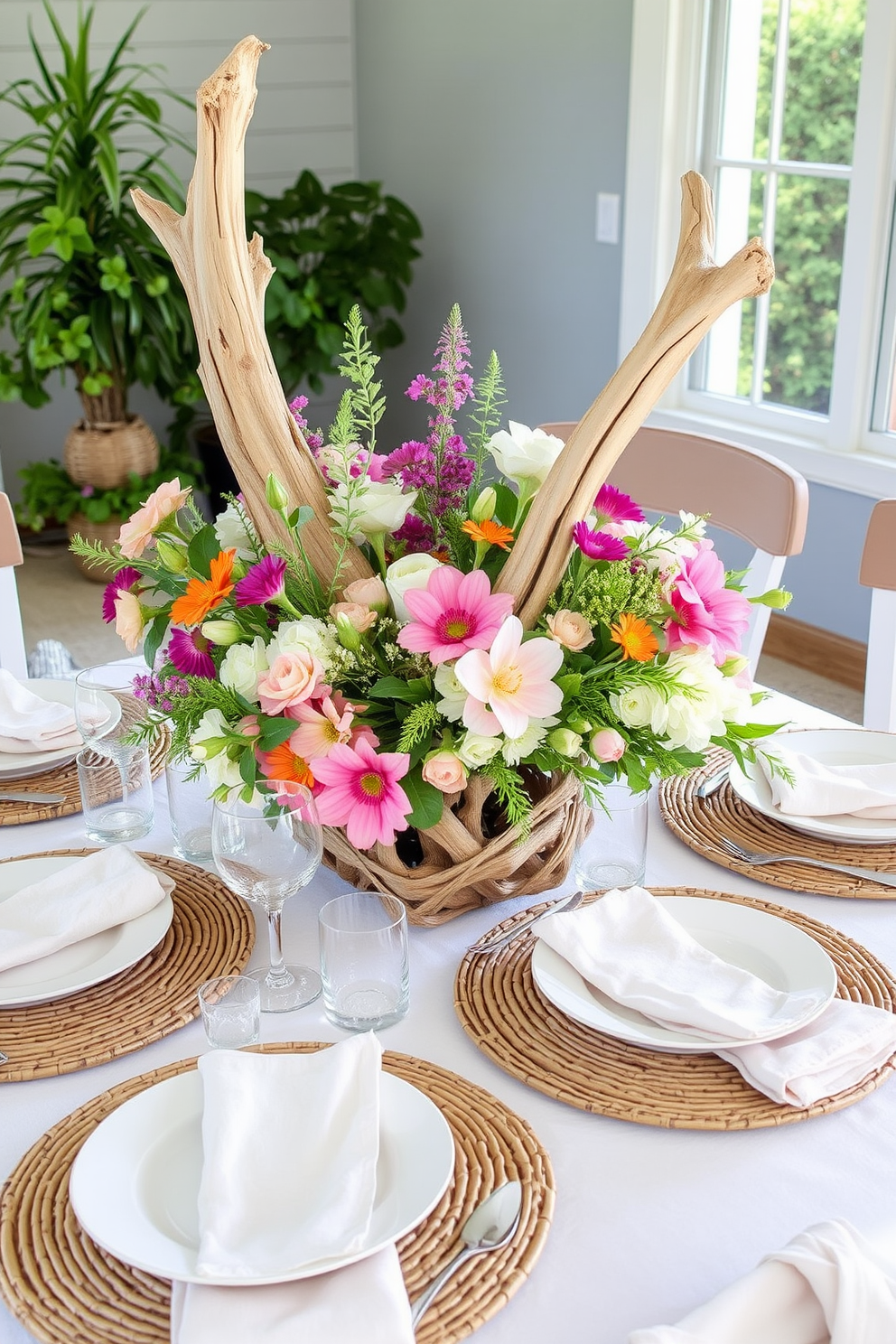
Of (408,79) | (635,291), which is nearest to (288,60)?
(408,79)

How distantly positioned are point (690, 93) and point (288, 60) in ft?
5.62

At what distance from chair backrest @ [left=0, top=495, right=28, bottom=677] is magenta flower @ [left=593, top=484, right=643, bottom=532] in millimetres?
1000

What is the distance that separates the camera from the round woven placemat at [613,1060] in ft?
2.86

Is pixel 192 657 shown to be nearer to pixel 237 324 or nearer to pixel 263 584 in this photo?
pixel 263 584

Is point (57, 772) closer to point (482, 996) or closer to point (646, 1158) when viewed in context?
point (482, 996)

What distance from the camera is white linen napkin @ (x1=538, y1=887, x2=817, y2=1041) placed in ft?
3.03

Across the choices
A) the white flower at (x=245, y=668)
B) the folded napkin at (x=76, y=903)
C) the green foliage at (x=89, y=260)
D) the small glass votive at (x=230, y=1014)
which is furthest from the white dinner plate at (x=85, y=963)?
the green foliage at (x=89, y=260)

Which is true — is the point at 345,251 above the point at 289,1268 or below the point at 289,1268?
above

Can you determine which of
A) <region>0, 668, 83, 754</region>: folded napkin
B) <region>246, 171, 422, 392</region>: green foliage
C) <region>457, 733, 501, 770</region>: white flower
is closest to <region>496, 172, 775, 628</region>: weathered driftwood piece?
<region>457, 733, 501, 770</region>: white flower

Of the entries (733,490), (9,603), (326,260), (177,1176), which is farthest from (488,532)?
(326,260)

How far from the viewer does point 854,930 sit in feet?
3.59

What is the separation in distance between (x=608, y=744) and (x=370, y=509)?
0.25 metres

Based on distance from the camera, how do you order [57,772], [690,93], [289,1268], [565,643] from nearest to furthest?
[289,1268], [565,643], [57,772], [690,93]

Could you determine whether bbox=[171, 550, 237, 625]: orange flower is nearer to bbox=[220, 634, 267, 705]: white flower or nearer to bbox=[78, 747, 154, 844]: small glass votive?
bbox=[220, 634, 267, 705]: white flower
